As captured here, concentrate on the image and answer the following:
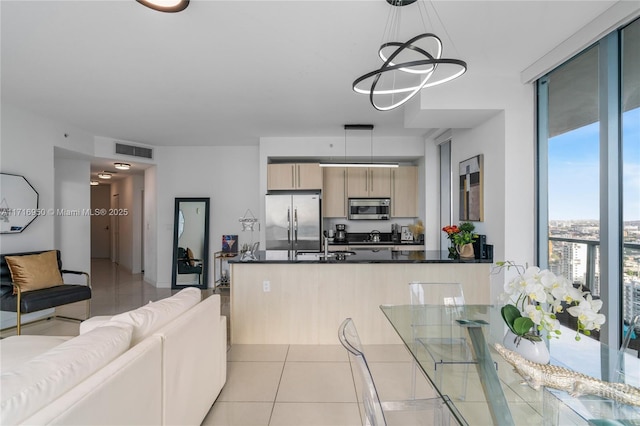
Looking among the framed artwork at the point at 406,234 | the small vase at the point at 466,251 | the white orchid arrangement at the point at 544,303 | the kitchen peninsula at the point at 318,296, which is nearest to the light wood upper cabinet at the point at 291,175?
the framed artwork at the point at 406,234

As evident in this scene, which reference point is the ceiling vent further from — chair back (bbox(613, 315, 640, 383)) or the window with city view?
chair back (bbox(613, 315, 640, 383))

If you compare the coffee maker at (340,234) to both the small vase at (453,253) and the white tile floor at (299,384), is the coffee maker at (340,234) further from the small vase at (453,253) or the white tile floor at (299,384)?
the white tile floor at (299,384)

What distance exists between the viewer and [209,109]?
4258 mm

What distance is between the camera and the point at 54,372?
111cm

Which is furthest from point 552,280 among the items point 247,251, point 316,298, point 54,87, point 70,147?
point 70,147

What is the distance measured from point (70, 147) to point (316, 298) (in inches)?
169

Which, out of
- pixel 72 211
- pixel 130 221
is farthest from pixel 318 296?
pixel 130 221

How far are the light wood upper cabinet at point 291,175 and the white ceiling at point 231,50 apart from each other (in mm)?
1325

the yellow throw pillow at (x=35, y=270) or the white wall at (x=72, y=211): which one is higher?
the white wall at (x=72, y=211)

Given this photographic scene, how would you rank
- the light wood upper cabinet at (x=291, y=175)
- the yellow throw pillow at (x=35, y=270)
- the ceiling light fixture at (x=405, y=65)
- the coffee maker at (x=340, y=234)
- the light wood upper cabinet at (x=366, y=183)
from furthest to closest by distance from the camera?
Answer: the coffee maker at (x=340, y=234), the light wood upper cabinet at (x=366, y=183), the light wood upper cabinet at (x=291, y=175), the yellow throw pillow at (x=35, y=270), the ceiling light fixture at (x=405, y=65)

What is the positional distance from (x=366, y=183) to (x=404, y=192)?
2.32ft

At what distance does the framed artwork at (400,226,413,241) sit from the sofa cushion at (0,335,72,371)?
499cm

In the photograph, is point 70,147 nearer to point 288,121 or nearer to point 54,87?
point 54,87

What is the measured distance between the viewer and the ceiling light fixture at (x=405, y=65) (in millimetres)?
1823
